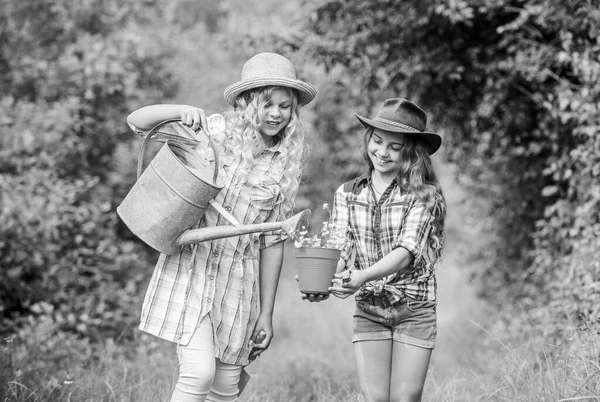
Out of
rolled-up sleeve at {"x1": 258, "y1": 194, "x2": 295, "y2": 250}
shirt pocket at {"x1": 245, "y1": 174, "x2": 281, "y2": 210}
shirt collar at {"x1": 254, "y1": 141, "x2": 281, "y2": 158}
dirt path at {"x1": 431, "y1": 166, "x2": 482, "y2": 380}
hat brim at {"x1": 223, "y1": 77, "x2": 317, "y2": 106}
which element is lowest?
dirt path at {"x1": 431, "y1": 166, "x2": 482, "y2": 380}

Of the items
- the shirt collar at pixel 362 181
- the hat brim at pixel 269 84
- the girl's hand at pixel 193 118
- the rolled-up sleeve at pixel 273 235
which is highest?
the hat brim at pixel 269 84

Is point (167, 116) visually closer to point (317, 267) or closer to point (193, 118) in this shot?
point (193, 118)

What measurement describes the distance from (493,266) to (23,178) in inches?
162

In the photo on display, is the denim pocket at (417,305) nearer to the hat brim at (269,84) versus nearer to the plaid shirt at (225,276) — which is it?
the plaid shirt at (225,276)

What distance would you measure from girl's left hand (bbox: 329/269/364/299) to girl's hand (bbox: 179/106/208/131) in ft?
2.48

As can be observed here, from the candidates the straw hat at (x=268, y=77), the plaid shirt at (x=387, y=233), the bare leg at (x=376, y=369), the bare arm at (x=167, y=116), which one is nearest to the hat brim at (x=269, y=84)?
the straw hat at (x=268, y=77)

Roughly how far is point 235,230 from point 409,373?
867 millimetres

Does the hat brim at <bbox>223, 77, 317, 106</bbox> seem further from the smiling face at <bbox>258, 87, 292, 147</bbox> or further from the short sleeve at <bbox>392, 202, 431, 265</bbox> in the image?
the short sleeve at <bbox>392, 202, 431, 265</bbox>

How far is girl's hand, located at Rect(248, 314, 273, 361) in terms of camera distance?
3006 mm

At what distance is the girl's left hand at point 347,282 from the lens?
270cm

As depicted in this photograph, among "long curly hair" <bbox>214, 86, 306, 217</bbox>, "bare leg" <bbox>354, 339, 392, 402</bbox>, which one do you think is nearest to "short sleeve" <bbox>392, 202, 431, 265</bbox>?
"bare leg" <bbox>354, 339, 392, 402</bbox>

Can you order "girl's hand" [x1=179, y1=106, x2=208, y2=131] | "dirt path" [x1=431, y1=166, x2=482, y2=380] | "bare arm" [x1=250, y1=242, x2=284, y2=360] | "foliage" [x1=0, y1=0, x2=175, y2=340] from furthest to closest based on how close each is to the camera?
"dirt path" [x1=431, y1=166, x2=482, y2=380] → "foliage" [x1=0, y1=0, x2=175, y2=340] → "bare arm" [x1=250, y1=242, x2=284, y2=360] → "girl's hand" [x1=179, y1=106, x2=208, y2=131]

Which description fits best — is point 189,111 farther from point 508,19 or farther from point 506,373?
point 508,19

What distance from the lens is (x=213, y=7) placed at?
17.4m
